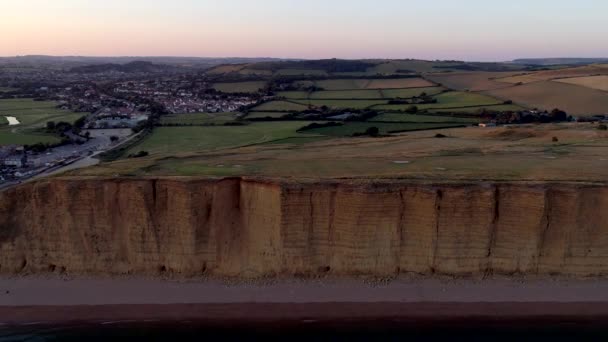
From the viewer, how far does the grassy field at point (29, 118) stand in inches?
2057

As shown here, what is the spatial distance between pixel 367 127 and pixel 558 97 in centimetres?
2942

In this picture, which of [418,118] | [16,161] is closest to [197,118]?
[418,118]

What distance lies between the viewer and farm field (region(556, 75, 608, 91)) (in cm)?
7188

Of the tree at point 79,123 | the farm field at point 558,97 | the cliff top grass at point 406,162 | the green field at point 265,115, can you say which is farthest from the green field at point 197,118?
the farm field at point 558,97

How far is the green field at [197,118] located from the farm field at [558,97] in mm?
34041

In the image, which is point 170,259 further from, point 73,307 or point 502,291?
point 502,291

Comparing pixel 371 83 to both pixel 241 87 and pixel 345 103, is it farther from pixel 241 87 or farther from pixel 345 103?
pixel 345 103

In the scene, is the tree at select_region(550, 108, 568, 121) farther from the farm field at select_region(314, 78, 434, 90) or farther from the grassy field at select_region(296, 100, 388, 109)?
the farm field at select_region(314, 78, 434, 90)

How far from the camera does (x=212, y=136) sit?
50.0 m

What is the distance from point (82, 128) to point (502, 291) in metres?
52.7

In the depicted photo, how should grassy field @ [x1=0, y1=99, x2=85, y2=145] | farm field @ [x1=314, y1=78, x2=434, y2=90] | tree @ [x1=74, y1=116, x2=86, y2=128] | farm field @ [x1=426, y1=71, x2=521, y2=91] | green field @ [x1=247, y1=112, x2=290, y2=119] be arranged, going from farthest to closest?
farm field @ [x1=314, y1=78, x2=434, y2=90], farm field @ [x1=426, y1=71, x2=521, y2=91], green field @ [x1=247, y1=112, x2=290, y2=119], tree @ [x1=74, y1=116, x2=86, y2=128], grassy field @ [x1=0, y1=99, x2=85, y2=145]

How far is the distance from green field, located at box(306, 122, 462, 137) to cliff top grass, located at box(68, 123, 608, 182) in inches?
550

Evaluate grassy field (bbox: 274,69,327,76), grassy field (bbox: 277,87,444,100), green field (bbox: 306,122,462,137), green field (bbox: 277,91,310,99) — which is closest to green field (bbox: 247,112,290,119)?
green field (bbox: 306,122,462,137)

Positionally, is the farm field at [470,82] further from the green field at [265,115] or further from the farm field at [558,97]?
the green field at [265,115]
